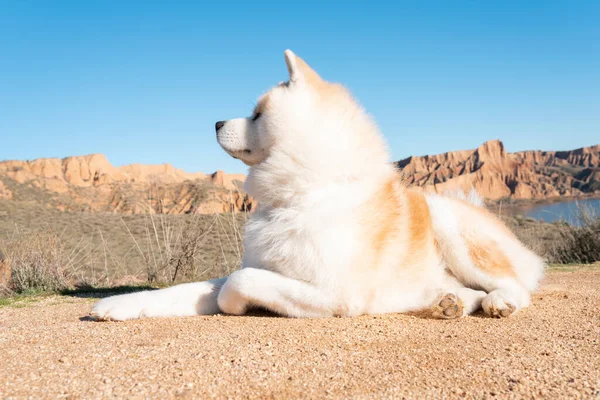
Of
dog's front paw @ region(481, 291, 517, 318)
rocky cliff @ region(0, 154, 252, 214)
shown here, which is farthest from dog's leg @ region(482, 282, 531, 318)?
rocky cliff @ region(0, 154, 252, 214)

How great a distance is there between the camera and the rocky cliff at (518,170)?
225 feet

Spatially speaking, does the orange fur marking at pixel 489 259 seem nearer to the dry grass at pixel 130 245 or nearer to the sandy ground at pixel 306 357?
the sandy ground at pixel 306 357

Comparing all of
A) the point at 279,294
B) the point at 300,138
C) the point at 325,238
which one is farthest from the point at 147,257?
the point at 325,238

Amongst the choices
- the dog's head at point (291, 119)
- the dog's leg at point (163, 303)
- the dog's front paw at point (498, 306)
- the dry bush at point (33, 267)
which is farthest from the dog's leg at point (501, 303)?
the dry bush at point (33, 267)

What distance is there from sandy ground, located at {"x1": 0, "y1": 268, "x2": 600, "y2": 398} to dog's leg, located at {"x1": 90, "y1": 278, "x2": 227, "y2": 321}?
149mm

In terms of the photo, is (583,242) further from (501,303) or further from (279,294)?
(279,294)

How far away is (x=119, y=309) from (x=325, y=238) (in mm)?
1827

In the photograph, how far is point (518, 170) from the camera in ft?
261

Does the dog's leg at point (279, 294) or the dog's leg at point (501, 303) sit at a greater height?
the dog's leg at point (279, 294)

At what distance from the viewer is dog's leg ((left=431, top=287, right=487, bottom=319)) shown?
396 cm

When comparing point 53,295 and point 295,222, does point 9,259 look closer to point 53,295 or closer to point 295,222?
point 53,295

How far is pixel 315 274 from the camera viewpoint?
3.59 meters

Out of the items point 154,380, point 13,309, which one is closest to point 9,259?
point 13,309

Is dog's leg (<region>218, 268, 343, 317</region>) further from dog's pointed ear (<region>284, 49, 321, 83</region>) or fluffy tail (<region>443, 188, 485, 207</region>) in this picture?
fluffy tail (<region>443, 188, 485, 207</region>)
